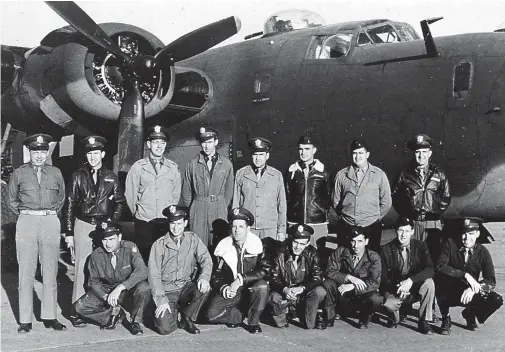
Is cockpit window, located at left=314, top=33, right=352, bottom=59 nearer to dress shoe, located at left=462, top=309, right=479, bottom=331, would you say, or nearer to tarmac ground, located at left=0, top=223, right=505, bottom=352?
tarmac ground, located at left=0, top=223, right=505, bottom=352

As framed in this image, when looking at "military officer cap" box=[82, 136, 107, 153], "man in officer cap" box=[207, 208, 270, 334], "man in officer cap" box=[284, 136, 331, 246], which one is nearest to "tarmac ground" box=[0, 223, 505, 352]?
"man in officer cap" box=[207, 208, 270, 334]

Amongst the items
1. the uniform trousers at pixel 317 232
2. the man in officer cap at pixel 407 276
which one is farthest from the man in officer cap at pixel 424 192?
the uniform trousers at pixel 317 232

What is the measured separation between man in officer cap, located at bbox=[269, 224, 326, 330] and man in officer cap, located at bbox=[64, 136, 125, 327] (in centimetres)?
204

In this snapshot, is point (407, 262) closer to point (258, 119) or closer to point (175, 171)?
point (175, 171)

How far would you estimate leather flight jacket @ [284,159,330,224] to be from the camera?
704cm

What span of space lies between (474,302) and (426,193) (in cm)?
127

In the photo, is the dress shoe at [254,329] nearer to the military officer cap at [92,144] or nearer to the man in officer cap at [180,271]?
the man in officer cap at [180,271]

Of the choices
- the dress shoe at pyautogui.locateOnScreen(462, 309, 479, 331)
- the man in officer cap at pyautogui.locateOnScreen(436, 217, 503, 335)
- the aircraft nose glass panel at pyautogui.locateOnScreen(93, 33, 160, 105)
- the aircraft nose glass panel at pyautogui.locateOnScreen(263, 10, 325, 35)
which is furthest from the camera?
the aircraft nose glass panel at pyautogui.locateOnScreen(263, 10, 325, 35)

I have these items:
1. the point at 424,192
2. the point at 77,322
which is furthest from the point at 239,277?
the point at 424,192

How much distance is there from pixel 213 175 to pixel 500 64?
378 cm

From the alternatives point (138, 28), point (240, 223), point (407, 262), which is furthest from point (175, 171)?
point (138, 28)

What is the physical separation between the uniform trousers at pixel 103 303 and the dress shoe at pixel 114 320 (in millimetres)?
35

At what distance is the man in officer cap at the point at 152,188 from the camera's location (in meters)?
7.09

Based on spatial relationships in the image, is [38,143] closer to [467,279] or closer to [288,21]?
[467,279]
